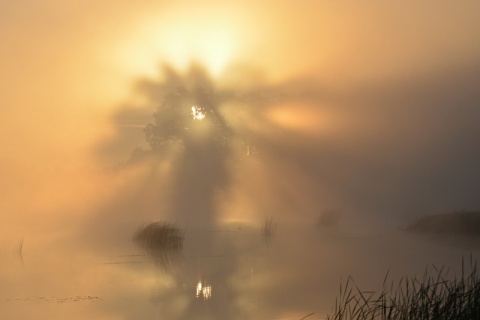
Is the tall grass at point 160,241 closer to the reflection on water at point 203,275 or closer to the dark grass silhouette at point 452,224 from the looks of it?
the reflection on water at point 203,275

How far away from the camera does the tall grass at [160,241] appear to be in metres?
21.6

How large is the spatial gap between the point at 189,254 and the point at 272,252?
9.36 feet

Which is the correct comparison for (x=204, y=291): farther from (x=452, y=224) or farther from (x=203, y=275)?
(x=452, y=224)

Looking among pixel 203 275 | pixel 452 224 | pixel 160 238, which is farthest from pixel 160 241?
pixel 452 224

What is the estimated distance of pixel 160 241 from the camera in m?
24.0

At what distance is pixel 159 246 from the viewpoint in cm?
2353

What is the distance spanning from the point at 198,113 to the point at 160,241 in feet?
117

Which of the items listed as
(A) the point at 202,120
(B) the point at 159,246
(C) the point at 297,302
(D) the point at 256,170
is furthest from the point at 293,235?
(A) the point at 202,120

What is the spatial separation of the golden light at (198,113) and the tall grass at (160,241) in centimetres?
3148

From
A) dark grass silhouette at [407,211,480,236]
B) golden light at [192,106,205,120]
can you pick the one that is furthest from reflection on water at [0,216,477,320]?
golden light at [192,106,205,120]

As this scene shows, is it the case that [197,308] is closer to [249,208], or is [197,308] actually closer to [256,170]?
[249,208]

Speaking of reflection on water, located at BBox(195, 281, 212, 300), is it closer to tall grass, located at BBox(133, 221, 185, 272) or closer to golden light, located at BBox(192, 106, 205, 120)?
tall grass, located at BBox(133, 221, 185, 272)

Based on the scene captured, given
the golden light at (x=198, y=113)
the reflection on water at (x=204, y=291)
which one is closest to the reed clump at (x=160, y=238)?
the reflection on water at (x=204, y=291)

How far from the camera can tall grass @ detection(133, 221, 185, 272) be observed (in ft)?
70.8
